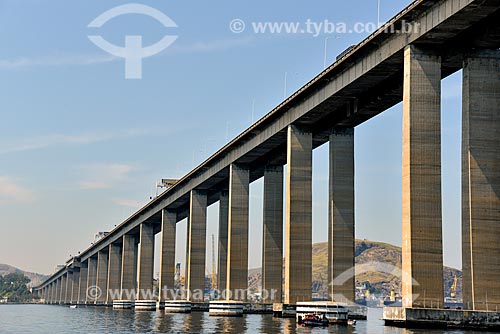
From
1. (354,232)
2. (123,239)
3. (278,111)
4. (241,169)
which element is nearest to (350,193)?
(354,232)

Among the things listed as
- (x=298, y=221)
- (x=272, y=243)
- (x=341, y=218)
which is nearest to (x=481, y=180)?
(x=341, y=218)

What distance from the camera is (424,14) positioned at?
2520 inches

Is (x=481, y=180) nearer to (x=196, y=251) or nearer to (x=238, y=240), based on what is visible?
(x=238, y=240)

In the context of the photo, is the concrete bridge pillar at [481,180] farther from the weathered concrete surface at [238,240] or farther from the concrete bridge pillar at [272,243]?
the weathered concrete surface at [238,240]

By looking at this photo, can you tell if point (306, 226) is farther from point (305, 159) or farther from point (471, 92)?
point (471, 92)

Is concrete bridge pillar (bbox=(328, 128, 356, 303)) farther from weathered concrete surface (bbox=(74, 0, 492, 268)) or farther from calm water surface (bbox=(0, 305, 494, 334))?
calm water surface (bbox=(0, 305, 494, 334))

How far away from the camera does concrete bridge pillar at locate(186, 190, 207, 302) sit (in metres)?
135

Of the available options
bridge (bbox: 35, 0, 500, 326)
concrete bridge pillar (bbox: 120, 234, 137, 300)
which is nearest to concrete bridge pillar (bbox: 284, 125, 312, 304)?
bridge (bbox: 35, 0, 500, 326)

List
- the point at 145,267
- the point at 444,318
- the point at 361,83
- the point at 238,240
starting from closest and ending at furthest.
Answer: the point at 444,318 < the point at 361,83 < the point at 238,240 < the point at 145,267

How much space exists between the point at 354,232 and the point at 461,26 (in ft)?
127

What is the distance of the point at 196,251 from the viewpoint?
135875 millimetres

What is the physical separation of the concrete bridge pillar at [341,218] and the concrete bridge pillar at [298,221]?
2594 millimetres

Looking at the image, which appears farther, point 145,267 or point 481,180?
point 145,267

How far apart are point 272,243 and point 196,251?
24.3 meters
